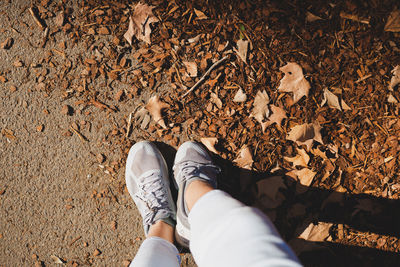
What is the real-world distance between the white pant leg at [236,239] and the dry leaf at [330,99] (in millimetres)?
1272

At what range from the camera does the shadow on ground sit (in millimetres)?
2037

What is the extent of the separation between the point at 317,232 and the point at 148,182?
1.45 m

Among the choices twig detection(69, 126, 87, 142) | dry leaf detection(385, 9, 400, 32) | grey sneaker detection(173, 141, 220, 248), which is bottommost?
grey sneaker detection(173, 141, 220, 248)

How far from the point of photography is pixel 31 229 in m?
2.15

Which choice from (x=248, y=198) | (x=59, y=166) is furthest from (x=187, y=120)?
(x=59, y=166)

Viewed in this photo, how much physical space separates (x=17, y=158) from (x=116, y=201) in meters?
0.93

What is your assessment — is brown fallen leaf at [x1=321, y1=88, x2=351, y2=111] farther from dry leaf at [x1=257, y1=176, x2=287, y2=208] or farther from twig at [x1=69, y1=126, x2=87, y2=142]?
twig at [x1=69, y1=126, x2=87, y2=142]

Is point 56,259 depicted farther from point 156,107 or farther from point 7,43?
point 7,43

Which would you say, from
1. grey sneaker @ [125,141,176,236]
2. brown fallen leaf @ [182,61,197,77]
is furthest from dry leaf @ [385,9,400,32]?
grey sneaker @ [125,141,176,236]

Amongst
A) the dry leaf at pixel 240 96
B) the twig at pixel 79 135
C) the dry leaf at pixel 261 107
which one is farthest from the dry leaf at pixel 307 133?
the twig at pixel 79 135

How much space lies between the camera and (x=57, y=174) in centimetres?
213

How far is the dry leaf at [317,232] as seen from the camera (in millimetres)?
2037

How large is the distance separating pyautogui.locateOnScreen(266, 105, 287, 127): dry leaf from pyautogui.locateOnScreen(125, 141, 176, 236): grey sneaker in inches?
38.0

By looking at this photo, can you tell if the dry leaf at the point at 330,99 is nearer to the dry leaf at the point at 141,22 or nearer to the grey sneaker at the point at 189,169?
the grey sneaker at the point at 189,169
